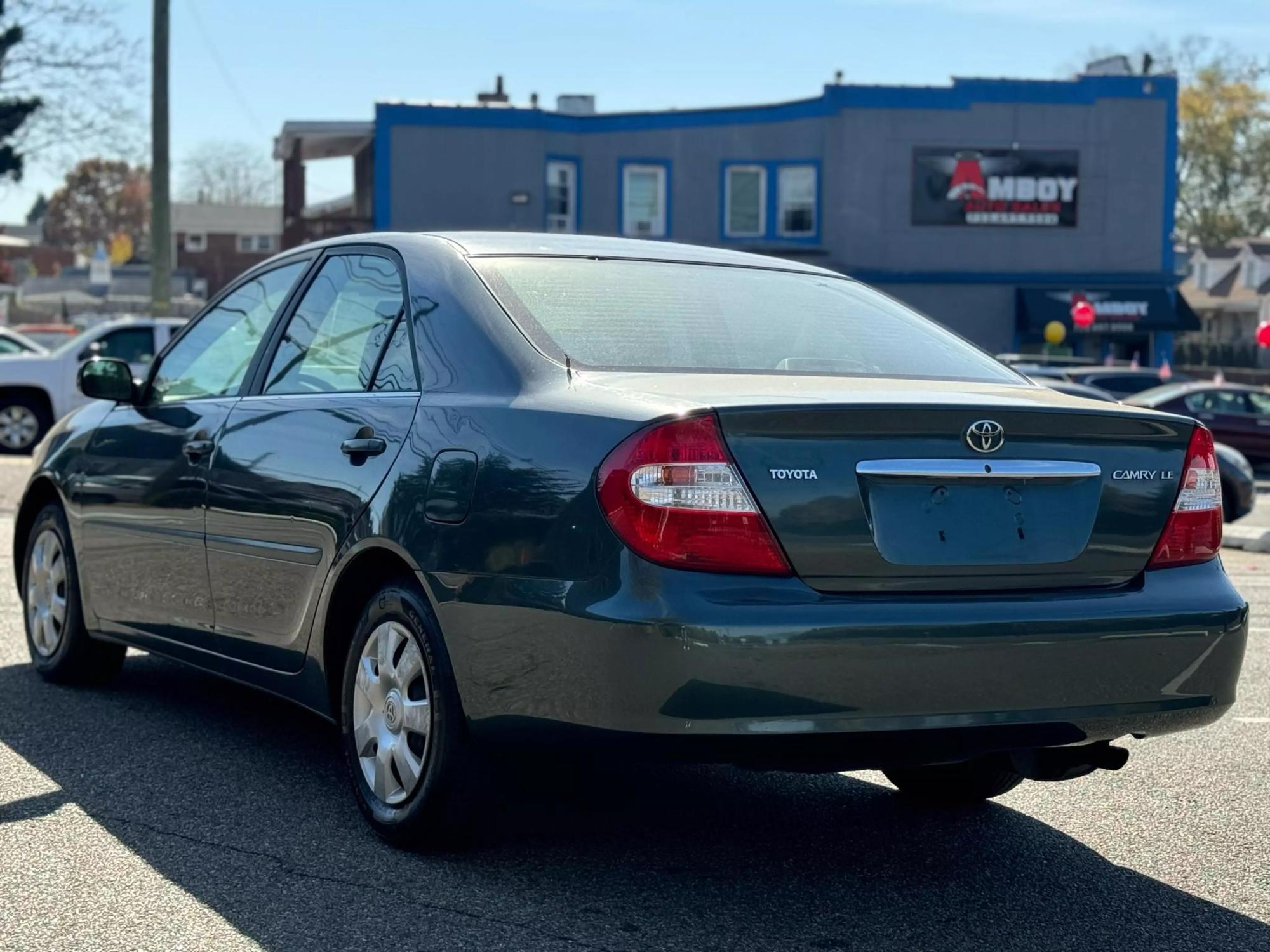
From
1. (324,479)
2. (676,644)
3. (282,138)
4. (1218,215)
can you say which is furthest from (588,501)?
(1218,215)

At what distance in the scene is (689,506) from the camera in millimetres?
3783

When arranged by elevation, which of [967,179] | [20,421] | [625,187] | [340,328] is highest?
[967,179]

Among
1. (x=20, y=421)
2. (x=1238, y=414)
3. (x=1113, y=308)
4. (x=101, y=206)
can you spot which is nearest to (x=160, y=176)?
(x=20, y=421)

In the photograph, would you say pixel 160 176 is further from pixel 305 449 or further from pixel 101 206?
Answer: pixel 101 206

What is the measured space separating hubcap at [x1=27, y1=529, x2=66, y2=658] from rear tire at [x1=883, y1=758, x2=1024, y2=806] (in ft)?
10.9

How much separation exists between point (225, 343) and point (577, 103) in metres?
38.4

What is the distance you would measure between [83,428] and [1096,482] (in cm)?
409

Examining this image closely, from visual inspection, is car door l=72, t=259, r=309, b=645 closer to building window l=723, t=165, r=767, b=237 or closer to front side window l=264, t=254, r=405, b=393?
front side window l=264, t=254, r=405, b=393

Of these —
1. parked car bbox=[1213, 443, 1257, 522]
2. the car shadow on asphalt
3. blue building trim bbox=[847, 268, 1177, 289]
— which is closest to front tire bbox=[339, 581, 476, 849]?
the car shadow on asphalt

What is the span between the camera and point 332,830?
4.71 meters

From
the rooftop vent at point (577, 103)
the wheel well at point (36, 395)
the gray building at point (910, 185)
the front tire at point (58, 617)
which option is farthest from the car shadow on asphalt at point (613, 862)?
the rooftop vent at point (577, 103)

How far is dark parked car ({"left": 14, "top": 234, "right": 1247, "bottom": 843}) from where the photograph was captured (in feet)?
12.4

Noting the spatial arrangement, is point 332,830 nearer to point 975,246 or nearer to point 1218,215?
point 975,246

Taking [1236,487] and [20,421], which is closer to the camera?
[1236,487]
